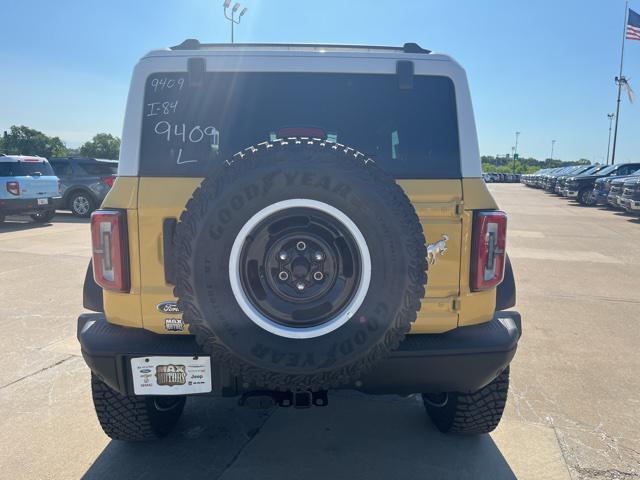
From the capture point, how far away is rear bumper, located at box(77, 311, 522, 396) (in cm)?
211

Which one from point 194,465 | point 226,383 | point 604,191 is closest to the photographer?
point 226,383

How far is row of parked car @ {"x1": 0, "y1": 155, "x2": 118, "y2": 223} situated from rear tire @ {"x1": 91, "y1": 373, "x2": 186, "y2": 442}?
11077mm

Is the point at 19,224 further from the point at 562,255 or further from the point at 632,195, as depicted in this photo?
the point at 632,195

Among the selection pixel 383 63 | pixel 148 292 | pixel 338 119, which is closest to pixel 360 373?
pixel 148 292

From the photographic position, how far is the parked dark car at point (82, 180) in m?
14.0

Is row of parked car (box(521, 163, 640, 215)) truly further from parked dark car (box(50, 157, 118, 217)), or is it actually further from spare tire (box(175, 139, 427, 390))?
parked dark car (box(50, 157, 118, 217))

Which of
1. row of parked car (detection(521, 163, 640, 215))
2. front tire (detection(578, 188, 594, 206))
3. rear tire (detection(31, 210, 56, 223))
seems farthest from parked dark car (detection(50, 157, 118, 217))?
front tire (detection(578, 188, 594, 206))

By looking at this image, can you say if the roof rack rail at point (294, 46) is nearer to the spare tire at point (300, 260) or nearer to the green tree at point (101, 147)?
the spare tire at point (300, 260)

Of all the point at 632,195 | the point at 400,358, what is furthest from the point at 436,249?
the point at 632,195

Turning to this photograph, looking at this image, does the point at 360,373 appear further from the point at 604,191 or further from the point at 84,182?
the point at 604,191

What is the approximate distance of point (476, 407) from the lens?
267 centimetres

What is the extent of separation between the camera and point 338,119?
7.88 ft

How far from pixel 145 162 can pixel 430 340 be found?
1.56 m

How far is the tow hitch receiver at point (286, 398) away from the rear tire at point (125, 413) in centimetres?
78
